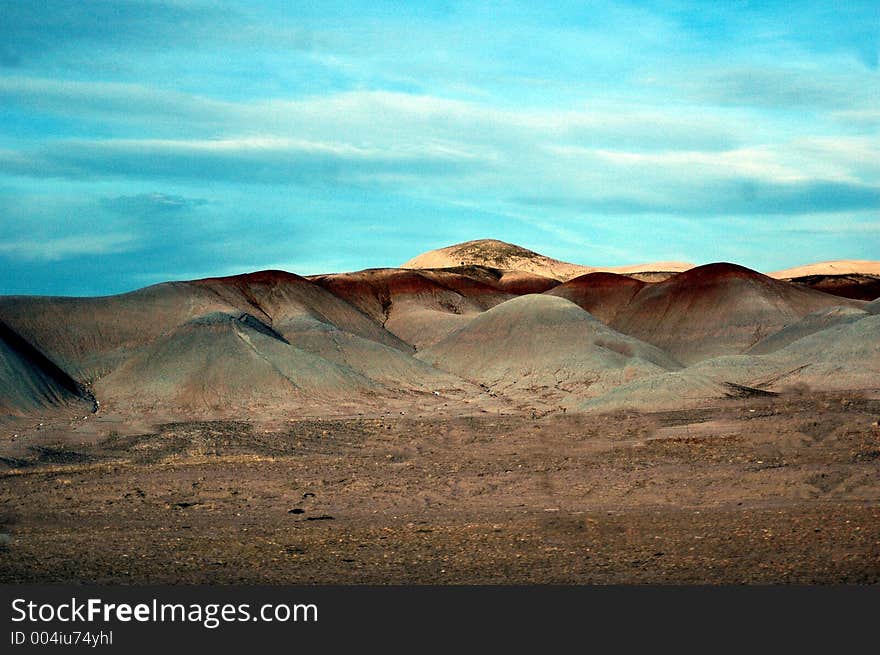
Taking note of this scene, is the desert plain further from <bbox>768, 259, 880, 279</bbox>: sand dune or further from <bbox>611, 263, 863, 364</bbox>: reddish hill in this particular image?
<bbox>768, 259, 880, 279</bbox>: sand dune

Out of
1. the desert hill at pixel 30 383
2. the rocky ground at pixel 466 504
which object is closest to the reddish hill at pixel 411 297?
the desert hill at pixel 30 383

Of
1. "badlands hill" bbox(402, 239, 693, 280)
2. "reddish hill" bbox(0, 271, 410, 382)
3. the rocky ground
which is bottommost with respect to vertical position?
the rocky ground

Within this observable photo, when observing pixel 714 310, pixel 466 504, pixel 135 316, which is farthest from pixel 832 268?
pixel 466 504

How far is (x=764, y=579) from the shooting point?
49.1 ft

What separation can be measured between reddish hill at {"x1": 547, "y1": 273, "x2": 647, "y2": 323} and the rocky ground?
72.5 m

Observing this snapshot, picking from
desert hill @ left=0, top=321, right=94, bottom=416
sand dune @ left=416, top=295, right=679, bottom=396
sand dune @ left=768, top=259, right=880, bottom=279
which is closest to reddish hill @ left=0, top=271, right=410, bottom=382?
desert hill @ left=0, top=321, right=94, bottom=416

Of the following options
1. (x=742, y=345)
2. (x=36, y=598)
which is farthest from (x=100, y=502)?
(x=742, y=345)

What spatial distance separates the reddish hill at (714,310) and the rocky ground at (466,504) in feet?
172

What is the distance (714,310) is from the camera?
9525 centimetres

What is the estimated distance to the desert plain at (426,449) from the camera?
17094mm

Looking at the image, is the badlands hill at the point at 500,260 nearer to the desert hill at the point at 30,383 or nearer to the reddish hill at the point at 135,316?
the reddish hill at the point at 135,316

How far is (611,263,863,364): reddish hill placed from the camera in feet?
295

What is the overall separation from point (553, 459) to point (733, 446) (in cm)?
499

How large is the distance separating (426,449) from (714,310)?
66.9 meters
